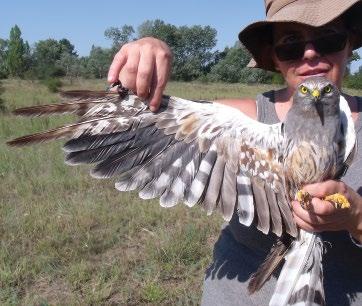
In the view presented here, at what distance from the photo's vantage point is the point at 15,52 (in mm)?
74062

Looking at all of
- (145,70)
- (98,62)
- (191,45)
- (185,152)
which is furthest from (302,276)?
(191,45)

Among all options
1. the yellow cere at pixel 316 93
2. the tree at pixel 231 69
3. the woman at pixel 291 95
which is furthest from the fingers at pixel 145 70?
the tree at pixel 231 69

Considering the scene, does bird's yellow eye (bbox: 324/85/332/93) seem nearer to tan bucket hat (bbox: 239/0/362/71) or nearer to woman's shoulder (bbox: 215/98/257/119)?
tan bucket hat (bbox: 239/0/362/71)

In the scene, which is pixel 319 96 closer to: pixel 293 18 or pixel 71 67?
pixel 293 18

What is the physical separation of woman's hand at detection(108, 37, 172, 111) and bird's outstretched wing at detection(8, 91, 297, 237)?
0.23 m

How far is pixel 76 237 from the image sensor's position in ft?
19.4

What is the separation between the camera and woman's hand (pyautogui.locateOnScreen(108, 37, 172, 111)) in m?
2.54

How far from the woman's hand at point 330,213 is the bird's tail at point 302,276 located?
0.25 meters

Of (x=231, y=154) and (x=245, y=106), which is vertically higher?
(x=245, y=106)

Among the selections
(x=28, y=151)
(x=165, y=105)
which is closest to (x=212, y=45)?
(x=28, y=151)

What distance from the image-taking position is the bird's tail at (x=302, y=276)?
2.81 m

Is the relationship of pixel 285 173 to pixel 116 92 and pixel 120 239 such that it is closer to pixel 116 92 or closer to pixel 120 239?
pixel 116 92

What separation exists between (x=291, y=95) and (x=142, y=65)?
3.87ft

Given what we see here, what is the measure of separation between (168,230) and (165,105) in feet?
11.1
